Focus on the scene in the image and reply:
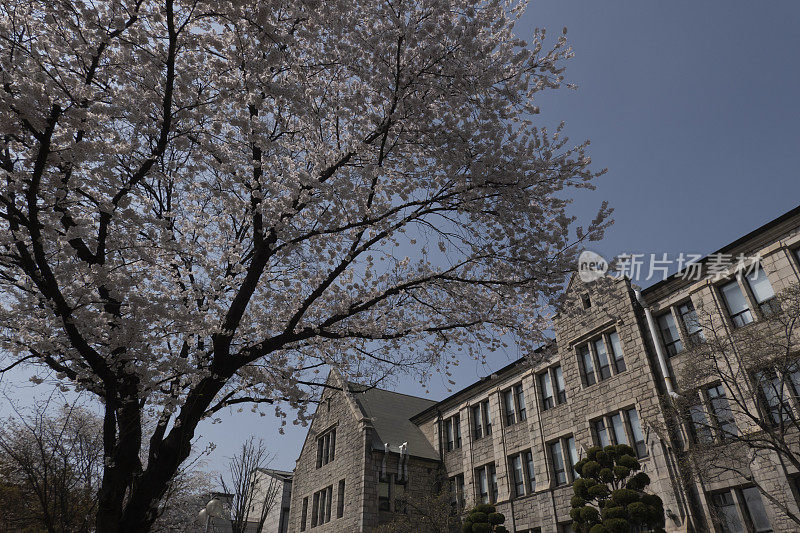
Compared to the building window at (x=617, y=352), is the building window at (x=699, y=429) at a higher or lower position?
lower

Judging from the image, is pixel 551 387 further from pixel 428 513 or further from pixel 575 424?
pixel 428 513

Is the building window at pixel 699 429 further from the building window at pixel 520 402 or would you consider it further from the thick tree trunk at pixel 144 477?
the thick tree trunk at pixel 144 477

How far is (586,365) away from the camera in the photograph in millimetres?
18766

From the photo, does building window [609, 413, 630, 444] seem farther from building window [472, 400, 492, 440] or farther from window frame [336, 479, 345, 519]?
window frame [336, 479, 345, 519]

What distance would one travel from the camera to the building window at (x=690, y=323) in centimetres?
1464

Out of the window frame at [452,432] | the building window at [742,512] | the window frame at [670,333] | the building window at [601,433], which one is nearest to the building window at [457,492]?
the window frame at [452,432]

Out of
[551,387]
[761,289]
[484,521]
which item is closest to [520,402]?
[551,387]

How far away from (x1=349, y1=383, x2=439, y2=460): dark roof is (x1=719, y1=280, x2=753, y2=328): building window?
14.7 metres

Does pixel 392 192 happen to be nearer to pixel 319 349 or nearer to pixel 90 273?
pixel 319 349

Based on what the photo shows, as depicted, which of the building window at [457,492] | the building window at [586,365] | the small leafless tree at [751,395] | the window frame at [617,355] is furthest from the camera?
the building window at [457,492]

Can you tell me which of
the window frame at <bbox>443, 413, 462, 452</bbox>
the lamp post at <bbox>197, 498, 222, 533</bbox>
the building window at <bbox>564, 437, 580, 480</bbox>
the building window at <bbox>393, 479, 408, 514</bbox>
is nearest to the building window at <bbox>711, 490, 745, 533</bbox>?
the building window at <bbox>564, 437, 580, 480</bbox>

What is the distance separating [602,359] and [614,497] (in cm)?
591

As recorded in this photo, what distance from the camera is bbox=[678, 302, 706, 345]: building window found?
1464 cm

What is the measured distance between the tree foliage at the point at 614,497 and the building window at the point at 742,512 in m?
1.62
